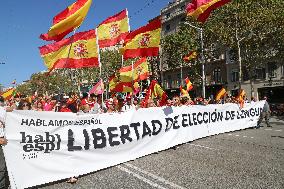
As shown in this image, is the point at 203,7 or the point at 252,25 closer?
the point at 203,7

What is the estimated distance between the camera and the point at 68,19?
9281 millimetres

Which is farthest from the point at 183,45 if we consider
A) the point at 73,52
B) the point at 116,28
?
the point at 73,52

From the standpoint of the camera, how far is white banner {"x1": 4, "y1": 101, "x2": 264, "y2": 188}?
6.75 metres

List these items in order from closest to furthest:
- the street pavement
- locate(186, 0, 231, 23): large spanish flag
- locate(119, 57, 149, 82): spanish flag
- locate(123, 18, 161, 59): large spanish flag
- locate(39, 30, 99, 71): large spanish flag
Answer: the street pavement → locate(39, 30, 99, 71): large spanish flag → locate(123, 18, 161, 59): large spanish flag → locate(186, 0, 231, 23): large spanish flag → locate(119, 57, 149, 82): spanish flag

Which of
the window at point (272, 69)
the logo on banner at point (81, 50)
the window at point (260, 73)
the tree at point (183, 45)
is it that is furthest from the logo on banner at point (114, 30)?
the window at point (260, 73)

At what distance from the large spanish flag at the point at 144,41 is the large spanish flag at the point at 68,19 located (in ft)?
9.39

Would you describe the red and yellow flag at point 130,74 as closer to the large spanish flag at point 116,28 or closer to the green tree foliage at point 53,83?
the large spanish flag at point 116,28

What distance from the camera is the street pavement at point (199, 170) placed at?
6613 mm

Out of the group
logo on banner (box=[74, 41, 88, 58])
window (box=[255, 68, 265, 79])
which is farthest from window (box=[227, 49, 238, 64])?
logo on banner (box=[74, 41, 88, 58])

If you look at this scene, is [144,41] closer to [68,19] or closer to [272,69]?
[68,19]

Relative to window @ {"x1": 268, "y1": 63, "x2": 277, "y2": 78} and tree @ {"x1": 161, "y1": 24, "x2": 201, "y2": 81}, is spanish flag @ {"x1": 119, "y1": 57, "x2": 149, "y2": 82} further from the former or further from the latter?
window @ {"x1": 268, "y1": 63, "x2": 277, "y2": 78}

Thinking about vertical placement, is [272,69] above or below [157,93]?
above

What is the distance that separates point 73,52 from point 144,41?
261 centimetres

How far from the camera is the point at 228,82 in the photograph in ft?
160
